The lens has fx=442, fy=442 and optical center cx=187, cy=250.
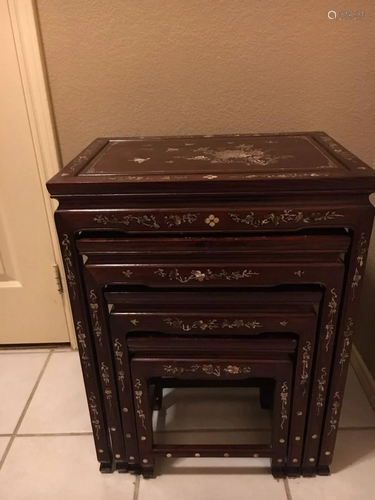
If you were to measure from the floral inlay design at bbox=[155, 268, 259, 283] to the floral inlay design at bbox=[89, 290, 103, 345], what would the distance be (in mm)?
140

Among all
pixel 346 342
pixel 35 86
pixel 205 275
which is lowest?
pixel 346 342

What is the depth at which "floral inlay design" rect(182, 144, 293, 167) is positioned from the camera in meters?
0.88

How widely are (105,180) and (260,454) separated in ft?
2.35

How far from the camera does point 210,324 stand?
0.89m

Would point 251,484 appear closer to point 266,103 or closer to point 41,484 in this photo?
point 41,484

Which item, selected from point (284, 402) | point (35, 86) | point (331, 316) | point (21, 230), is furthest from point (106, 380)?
point (35, 86)

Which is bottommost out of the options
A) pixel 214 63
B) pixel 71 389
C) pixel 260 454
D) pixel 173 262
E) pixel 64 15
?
pixel 71 389

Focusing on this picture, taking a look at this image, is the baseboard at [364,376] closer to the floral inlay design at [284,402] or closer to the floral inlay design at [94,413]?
the floral inlay design at [284,402]

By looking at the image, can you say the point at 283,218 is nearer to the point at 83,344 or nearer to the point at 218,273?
the point at 218,273

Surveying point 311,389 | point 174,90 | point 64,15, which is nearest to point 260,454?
point 311,389

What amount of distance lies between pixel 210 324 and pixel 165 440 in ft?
1.50

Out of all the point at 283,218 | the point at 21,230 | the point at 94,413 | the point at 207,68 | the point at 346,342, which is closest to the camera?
the point at 283,218

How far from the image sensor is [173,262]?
2.72 feet

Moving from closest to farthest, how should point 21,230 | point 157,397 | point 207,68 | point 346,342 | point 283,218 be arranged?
1. point 283,218
2. point 346,342
3. point 207,68
4. point 157,397
5. point 21,230
